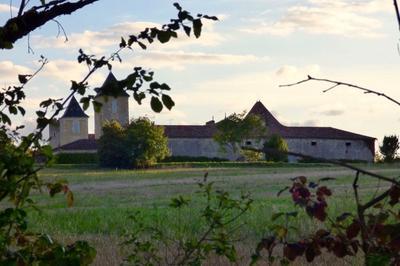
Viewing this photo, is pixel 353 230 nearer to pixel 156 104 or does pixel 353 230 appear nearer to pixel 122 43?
pixel 156 104

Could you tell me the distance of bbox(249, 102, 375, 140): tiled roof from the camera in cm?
9962

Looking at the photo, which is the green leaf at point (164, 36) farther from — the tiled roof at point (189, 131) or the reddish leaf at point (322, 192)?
the tiled roof at point (189, 131)

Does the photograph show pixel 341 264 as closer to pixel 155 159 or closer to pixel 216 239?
pixel 216 239

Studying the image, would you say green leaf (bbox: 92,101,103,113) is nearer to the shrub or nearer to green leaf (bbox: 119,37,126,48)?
green leaf (bbox: 119,37,126,48)

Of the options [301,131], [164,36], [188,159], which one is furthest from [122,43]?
[301,131]

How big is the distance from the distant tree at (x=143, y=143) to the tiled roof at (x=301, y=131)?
1019 inches

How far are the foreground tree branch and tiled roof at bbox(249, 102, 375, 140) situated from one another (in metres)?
95.5

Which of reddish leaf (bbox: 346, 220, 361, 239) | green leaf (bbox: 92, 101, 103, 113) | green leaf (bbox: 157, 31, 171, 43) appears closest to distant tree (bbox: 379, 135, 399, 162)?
reddish leaf (bbox: 346, 220, 361, 239)

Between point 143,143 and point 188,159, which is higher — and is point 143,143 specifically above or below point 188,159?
above

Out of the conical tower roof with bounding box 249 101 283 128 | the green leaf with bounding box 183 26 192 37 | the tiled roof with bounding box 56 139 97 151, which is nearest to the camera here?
the green leaf with bounding box 183 26 192 37

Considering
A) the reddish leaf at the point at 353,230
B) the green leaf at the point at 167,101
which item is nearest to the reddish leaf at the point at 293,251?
the reddish leaf at the point at 353,230

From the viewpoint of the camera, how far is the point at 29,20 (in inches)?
116

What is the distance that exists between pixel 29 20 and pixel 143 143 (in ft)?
228

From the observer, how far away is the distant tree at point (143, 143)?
72.4m
